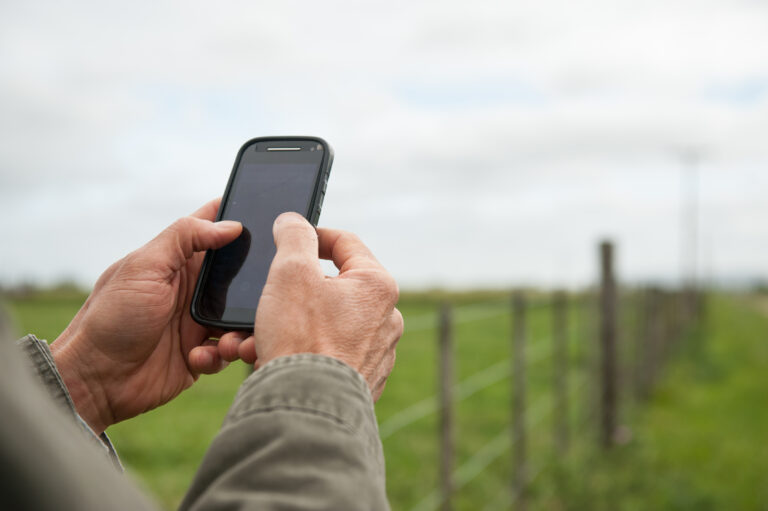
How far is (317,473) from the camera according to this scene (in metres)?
0.67

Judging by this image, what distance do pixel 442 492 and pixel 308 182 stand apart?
7.76ft

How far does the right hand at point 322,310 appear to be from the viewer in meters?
0.92

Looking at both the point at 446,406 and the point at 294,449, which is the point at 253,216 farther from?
the point at 446,406

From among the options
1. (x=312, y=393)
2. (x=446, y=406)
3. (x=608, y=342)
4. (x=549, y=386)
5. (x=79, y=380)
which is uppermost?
(x=312, y=393)

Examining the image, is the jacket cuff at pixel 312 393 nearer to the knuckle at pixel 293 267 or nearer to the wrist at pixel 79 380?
the knuckle at pixel 293 267

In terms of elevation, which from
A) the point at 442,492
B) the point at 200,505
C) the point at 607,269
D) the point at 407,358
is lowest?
the point at 407,358

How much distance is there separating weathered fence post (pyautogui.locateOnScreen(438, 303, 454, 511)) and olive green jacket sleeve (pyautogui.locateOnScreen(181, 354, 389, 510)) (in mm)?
2520

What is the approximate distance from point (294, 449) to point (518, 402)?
14.5 ft

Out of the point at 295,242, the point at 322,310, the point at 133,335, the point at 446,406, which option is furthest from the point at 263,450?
the point at 446,406

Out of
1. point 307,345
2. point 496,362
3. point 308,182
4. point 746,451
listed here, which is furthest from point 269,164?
point 496,362

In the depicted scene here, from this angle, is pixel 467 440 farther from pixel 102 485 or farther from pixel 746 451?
pixel 102 485

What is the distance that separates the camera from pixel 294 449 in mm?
690

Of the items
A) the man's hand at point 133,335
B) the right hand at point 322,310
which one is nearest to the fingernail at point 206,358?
the man's hand at point 133,335

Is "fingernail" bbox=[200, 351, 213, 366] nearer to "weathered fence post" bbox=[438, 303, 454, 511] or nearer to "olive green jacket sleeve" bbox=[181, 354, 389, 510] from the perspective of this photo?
"olive green jacket sleeve" bbox=[181, 354, 389, 510]
